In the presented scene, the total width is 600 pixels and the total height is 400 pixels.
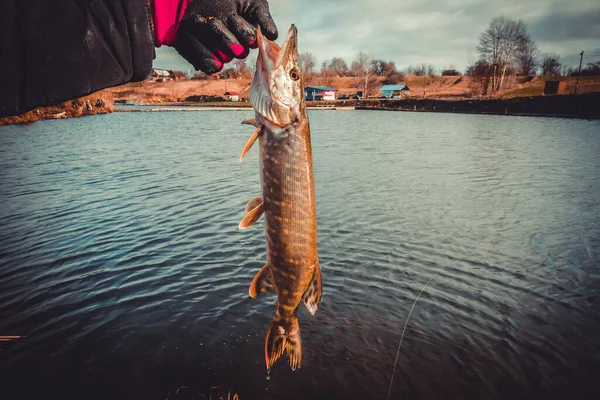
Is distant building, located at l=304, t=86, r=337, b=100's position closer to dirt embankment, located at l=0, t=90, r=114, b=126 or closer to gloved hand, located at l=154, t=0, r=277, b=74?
dirt embankment, located at l=0, t=90, r=114, b=126

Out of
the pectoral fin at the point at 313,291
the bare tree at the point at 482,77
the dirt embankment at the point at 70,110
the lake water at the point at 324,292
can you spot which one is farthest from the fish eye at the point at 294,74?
the bare tree at the point at 482,77

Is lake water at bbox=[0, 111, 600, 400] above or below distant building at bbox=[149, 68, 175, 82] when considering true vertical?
below

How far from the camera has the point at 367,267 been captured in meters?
8.89

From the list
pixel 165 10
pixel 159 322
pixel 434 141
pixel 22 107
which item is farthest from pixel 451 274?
pixel 434 141

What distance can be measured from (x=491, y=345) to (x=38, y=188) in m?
17.5

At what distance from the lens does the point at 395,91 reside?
380ft

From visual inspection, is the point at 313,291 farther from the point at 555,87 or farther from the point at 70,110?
the point at 555,87

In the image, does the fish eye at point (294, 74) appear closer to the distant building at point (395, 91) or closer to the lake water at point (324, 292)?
the lake water at point (324, 292)

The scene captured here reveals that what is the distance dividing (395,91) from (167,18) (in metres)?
122

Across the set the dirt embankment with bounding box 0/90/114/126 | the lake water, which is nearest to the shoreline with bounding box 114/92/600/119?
the lake water

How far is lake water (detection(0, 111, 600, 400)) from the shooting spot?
5492mm

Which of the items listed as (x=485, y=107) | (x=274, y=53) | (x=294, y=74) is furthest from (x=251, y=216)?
(x=485, y=107)

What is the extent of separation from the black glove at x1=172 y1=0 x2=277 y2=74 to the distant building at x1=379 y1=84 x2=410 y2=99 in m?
120

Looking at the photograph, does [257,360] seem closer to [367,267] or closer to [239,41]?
[367,267]
